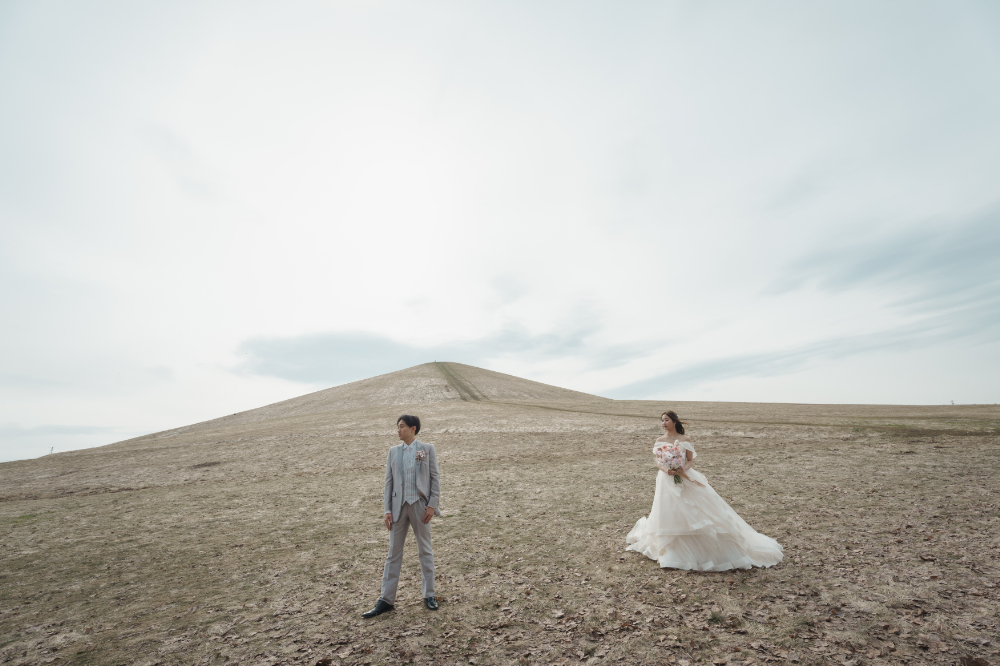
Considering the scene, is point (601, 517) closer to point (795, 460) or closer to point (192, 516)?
point (795, 460)

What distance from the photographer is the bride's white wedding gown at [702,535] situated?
33.9 feet

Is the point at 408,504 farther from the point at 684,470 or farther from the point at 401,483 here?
the point at 684,470

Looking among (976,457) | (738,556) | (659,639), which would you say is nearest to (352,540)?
(659,639)

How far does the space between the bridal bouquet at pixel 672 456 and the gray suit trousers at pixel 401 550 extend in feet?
18.9

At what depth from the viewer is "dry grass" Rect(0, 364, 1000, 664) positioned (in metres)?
7.69

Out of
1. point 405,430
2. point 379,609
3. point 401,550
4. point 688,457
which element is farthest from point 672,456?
point 379,609

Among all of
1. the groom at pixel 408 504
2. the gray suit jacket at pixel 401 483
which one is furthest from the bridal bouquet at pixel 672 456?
the groom at pixel 408 504

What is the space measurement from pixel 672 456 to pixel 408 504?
6449mm

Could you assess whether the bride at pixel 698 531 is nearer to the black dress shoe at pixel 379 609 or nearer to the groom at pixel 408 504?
the groom at pixel 408 504

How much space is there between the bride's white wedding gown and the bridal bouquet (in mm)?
220

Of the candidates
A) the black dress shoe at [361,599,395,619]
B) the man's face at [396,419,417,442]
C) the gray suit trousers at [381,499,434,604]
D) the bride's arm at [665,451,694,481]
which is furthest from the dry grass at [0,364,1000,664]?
the man's face at [396,419,417,442]

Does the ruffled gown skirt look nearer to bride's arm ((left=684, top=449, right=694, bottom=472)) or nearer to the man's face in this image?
bride's arm ((left=684, top=449, right=694, bottom=472))

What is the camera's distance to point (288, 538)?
→ 15258mm

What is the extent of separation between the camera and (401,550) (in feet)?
29.4
